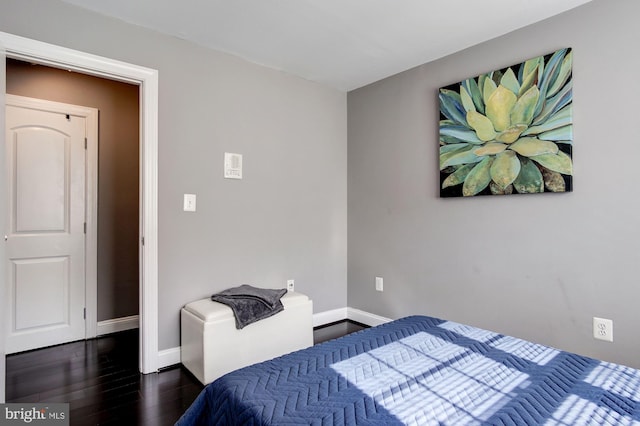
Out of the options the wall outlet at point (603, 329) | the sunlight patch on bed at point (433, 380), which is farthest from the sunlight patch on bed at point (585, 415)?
the wall outlet at point (603, 329)

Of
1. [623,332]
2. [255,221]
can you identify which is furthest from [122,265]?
[623,332]

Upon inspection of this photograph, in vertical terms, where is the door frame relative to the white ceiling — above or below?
below

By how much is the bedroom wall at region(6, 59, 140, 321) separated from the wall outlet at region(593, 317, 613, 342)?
369cm

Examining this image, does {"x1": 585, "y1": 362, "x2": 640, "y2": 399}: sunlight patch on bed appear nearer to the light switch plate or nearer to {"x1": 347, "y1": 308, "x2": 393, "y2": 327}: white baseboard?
{"x1": 347, "y1": 308, "x2": 393, "y2": 327}: white baseboard

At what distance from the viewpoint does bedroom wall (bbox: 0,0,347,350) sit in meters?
2.38

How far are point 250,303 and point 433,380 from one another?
5.05 feet

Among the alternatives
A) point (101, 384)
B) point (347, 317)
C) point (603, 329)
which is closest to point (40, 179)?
point (101, 384)

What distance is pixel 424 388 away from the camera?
1.21m

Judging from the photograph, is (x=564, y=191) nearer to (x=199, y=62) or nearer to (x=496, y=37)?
(x=496, y=37)

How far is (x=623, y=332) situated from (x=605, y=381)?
3.43 ft

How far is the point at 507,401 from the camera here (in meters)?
1.13

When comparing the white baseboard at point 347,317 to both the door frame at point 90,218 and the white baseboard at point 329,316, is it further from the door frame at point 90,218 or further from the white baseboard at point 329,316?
the door frame at point 90,218

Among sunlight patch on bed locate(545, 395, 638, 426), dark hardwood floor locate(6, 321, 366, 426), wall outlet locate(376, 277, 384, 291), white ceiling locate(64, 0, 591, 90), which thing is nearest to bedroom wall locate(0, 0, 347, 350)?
white ceiling locate(64, 0, 591, 90)

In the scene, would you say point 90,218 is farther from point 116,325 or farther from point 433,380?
point 433,380
